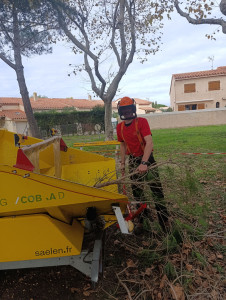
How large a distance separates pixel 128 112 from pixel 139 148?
50 centimetres

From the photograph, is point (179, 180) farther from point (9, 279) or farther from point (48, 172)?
point (9, 279)

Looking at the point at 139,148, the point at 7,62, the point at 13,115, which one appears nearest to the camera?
the point at 139,148

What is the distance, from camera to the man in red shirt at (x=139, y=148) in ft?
9.28

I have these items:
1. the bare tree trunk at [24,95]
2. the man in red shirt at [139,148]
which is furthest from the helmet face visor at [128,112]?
the bare tree trunk at [24,95]

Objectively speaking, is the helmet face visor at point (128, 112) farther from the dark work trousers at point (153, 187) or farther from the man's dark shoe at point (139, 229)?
the man's dark shoe at point (139, 229)

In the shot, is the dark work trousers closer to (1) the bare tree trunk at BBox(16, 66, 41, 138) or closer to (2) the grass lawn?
(2) the grass lawn

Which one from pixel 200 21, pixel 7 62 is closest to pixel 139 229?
pixel 200 21

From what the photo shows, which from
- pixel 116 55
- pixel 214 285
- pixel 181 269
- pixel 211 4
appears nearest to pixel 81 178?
pixel 181 269

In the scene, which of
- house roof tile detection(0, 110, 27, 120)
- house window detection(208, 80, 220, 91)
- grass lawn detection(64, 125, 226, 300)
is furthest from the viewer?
house window detection(208, 80, 220, 91)

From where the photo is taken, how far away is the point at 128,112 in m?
2.93

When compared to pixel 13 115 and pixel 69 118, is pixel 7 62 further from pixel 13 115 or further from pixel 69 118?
pixel 13 115

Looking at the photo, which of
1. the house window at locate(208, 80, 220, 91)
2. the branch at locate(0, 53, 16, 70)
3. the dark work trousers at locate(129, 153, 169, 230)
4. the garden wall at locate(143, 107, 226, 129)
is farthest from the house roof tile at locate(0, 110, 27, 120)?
the dark work trousers at locate(129, 153, 169, 230)

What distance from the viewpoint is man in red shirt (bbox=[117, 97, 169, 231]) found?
2828mm

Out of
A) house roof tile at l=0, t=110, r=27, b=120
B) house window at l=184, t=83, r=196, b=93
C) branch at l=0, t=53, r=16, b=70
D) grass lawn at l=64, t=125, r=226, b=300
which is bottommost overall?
grass lawn at l=64, t=125, r=226, b=300
